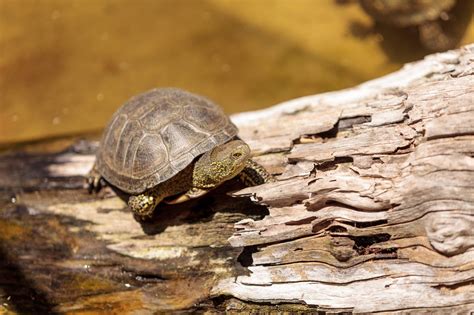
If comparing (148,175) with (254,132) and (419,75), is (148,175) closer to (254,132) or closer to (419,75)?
(254,132)

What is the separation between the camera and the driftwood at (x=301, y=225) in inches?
96.7

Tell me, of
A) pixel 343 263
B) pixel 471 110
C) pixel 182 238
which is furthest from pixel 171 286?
pixel 471 110

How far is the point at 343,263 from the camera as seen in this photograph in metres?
2.62

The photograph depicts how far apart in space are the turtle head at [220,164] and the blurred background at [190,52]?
220 centimetres

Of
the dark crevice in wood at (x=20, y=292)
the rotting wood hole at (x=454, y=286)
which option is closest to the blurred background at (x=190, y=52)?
the dark crevice in wood at (x=20, y=292)

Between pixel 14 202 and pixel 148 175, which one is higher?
pixel 148 175

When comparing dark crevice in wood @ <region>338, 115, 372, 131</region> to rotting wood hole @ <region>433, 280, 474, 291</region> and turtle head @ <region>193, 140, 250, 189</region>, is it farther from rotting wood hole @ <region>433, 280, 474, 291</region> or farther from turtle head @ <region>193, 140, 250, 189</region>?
rotting wood hole @ <region>433, 280, 474, 291</region>

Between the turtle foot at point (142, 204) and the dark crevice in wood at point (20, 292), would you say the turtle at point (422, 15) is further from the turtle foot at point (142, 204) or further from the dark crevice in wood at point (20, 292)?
the dark crevice in wood at point (20, 292)

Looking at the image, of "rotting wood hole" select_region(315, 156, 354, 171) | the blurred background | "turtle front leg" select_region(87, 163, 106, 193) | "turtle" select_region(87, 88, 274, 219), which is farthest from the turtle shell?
the blurred background

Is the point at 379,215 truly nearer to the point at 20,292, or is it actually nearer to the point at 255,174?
the point at 255,174

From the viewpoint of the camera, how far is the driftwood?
246 centimetres

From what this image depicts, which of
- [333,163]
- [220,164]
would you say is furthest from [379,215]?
[220,164]

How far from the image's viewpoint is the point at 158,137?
10.6 ft

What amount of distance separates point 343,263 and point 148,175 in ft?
4.68
